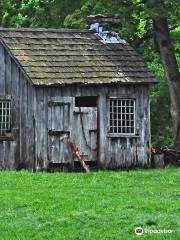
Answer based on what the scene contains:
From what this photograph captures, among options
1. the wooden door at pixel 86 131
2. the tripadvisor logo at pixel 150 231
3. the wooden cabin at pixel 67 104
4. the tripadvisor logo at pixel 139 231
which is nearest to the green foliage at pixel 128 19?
the wooden cabin at pixel 67 104

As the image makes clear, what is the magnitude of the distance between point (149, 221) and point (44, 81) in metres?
11.9

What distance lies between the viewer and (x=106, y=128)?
88.5ft

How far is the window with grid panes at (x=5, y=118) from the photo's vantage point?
26.5 meters

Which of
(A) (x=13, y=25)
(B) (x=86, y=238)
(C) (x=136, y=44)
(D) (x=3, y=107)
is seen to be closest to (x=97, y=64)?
(D) (x=3, y=107)

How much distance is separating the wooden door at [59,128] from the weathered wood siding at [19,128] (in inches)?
24.4

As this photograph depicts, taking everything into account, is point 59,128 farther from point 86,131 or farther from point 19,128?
point 19,128

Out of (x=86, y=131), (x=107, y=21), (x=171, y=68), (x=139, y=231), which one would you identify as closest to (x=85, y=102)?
(x=86, y=131)

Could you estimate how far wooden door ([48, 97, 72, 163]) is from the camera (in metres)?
26.1

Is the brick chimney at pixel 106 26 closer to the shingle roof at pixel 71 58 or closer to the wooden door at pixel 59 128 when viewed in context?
the shingle roof at pixel 71 58

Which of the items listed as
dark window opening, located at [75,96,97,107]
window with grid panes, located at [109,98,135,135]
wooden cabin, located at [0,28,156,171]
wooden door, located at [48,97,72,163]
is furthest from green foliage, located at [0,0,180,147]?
wooden door, located at [48,97,72,163]

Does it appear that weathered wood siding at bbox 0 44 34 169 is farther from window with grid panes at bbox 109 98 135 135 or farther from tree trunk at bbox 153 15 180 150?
tree trunk at bbox 153 15 180 150

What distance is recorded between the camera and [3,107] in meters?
26.6

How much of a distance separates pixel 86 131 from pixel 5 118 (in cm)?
271

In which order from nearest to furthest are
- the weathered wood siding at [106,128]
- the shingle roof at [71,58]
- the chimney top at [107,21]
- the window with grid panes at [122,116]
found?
1. the weathered wood siding at [106,128]
2. the shingle roof at [71,58]
3. the window with grid panes at [122,116]
4. the chimney top at [107,21]
